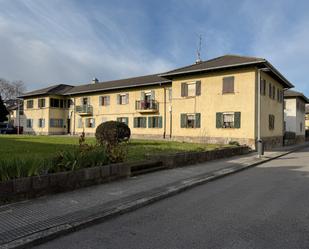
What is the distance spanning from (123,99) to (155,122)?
6.11 m

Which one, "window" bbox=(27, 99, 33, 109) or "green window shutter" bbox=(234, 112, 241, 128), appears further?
"window" bbox=(27, 99, 33, 109)

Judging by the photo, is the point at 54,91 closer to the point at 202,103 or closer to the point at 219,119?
the point at 202,103

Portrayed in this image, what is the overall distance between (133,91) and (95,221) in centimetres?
3090

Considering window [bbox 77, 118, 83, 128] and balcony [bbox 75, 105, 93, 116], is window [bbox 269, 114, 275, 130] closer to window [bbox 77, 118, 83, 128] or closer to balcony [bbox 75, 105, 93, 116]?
balcony [bbox 75, 105, 93, 116]

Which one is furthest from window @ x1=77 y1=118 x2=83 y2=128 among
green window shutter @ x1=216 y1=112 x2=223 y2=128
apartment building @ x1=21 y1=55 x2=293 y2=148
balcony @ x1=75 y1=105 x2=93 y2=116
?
green window shutter @ x1=216 y1=112 x2=223 y2=128

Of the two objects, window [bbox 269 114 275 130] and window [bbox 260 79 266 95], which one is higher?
window [bbox 260 79 266 95]

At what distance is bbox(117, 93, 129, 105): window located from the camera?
120ft

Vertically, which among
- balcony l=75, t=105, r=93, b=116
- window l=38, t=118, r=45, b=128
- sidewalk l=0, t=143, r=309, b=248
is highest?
balcony l=75, t=105, r=93, b=116

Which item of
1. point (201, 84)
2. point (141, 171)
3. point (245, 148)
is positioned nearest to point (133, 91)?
point (201, 84)

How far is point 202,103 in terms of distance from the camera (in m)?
27.2

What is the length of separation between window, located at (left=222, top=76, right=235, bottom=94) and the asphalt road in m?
17.9

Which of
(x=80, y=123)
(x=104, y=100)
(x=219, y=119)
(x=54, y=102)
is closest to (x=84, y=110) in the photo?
(x=80, y=123)

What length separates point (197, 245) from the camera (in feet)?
14.8

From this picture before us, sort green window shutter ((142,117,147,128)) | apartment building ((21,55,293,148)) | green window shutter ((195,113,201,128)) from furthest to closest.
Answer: green window shutter ((142,117,147,128)) < green window shutter ((195,113,201,128)) < apartment building ((21,55,293,148))
